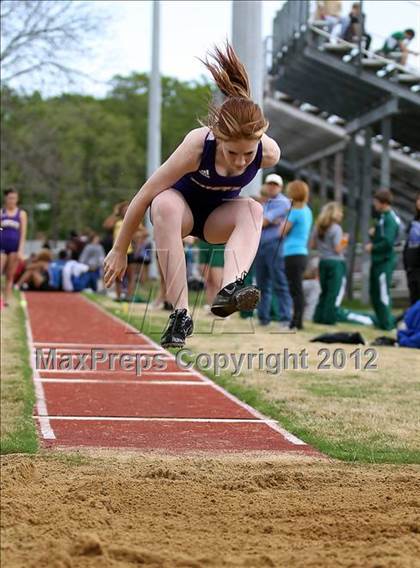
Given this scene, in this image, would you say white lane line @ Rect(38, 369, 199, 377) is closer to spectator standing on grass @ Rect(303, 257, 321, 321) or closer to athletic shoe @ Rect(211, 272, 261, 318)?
athletic shoe @ Rect(211, 272, 261, 318)

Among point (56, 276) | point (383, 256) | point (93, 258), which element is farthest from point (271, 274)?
point (56, 276)

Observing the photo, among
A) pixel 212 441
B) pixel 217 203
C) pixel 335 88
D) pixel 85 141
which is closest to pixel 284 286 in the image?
pixel 335 88

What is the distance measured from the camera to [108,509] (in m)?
4.93

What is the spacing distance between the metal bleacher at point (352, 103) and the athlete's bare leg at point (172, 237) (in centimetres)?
1103

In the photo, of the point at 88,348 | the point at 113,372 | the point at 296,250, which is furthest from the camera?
the point at 296,250

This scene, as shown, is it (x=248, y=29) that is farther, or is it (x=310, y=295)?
(x=310, y=295)

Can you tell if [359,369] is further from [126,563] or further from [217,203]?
[126,563]

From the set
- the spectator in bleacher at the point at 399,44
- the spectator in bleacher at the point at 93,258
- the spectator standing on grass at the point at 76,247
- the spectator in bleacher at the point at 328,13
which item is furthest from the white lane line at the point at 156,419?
the spectator standing on grass at the point at 76,247

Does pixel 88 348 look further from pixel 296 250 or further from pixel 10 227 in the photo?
pixel 10 227

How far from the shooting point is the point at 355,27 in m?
17.6

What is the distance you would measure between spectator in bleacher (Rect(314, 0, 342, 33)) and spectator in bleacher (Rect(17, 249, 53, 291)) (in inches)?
412

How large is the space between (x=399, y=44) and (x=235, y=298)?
11.8m

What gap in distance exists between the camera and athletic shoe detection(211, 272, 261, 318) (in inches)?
209

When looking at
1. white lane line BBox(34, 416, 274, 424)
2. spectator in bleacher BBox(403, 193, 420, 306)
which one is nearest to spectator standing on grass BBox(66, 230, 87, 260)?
spectator in bleacher BBox(403, 193, 420, 306)
